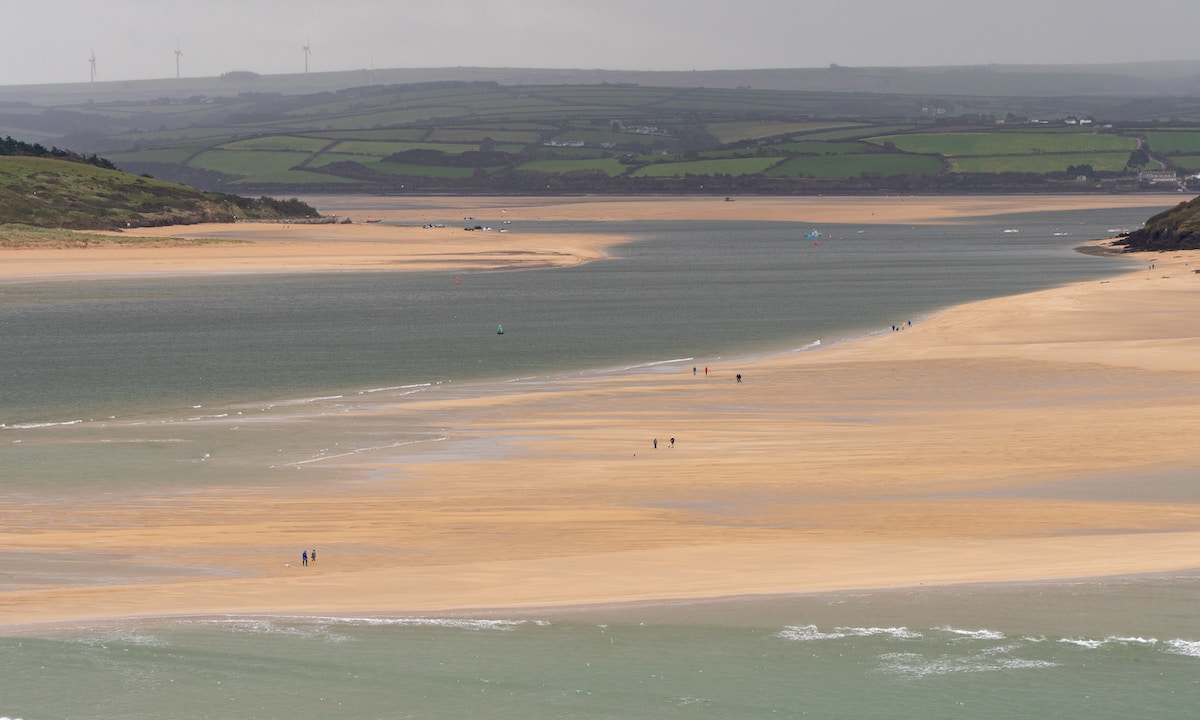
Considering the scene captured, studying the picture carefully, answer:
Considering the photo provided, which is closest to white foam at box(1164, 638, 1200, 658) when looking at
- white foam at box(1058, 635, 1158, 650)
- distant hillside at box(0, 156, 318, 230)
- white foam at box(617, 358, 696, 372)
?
white foam at box(1058, 635, 1158, 650)

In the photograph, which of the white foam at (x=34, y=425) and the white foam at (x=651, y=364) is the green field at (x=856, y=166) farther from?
the white foam at (x=34, y=425)

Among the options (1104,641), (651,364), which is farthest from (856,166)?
(1104,641)

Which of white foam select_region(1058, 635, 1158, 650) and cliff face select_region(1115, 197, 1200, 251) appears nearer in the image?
white foam select_region(1058, 635, 1158, 650)

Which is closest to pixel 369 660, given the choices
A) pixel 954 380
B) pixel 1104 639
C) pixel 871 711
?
pixel 871 711

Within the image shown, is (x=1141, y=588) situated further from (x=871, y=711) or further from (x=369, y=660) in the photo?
(x=369, y=660)

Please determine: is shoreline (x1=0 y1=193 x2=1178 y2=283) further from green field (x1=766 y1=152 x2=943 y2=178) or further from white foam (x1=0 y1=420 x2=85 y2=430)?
white foam (x1=0 y1=420 x2=85 y2=430)

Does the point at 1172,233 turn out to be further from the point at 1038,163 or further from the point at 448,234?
the point at 1038,163
